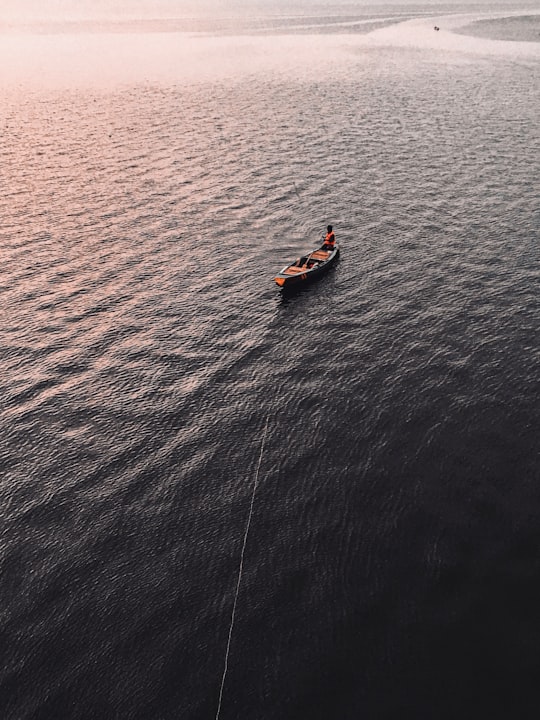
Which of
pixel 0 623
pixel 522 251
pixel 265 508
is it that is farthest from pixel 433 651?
pixel 522 251

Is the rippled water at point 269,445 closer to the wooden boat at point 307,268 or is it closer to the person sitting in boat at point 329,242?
the wooden boat at point 307,268

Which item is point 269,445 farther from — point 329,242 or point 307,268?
point 329,242

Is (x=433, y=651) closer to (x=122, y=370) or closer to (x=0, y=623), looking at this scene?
(x=0, y=623)

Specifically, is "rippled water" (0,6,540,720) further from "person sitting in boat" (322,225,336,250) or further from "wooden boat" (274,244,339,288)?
"person sitting in boat" (322,225,336,250)

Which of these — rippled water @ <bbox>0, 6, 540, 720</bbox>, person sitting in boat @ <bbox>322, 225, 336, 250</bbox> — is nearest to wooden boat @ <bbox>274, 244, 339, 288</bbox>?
person sitting in boat @ <bbox>322, 225, 336, 250</bbox>

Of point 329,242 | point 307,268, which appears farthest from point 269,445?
point 329,242

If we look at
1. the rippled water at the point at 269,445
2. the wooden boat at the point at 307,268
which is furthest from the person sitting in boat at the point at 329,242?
the rippled water at the point at 269,445
